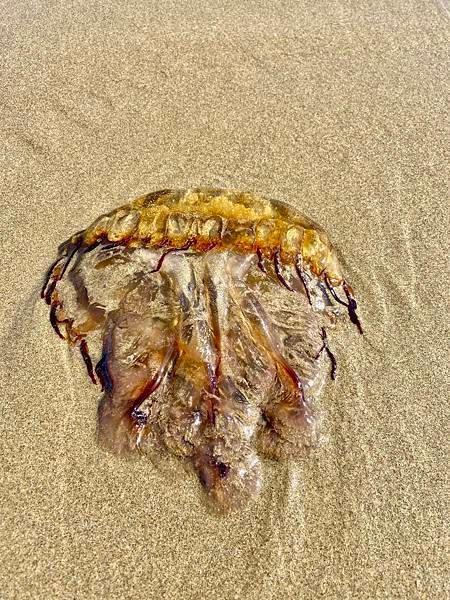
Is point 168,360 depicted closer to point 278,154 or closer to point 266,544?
point 266,544

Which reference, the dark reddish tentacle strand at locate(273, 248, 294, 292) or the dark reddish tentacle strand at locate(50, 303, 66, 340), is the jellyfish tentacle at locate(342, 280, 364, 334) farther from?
the dark reddish tentacle strand at locate(50, 303, 66, 340)

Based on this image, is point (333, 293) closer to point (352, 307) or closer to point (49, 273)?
point (352, 307)

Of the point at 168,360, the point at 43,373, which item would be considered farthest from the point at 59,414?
the point at 168,360

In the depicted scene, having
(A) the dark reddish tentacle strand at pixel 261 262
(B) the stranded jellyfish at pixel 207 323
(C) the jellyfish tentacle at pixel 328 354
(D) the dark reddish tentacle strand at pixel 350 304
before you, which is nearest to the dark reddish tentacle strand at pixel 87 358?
(B) the stranded jellyfish at pixel 207 323

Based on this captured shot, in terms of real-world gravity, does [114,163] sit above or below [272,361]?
above

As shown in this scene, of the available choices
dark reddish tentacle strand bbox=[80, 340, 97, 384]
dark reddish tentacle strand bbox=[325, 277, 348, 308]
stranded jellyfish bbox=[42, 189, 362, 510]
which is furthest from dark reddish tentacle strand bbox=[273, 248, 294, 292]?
dark reddish tentacle strand bbox=[80, 340, 97, 384]

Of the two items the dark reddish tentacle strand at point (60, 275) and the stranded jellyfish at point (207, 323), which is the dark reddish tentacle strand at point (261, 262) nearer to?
the stranded jellyfish at point (207, 323)

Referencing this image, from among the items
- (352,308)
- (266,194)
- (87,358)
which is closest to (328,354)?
(352,308)

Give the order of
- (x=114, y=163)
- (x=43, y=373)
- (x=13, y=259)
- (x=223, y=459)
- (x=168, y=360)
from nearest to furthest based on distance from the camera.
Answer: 1. (x=223, y=459)
2. (x=168, y=360)
3. (x=43, y=373)
4. (x=13, y=259)
5. (x=114, y=163)
